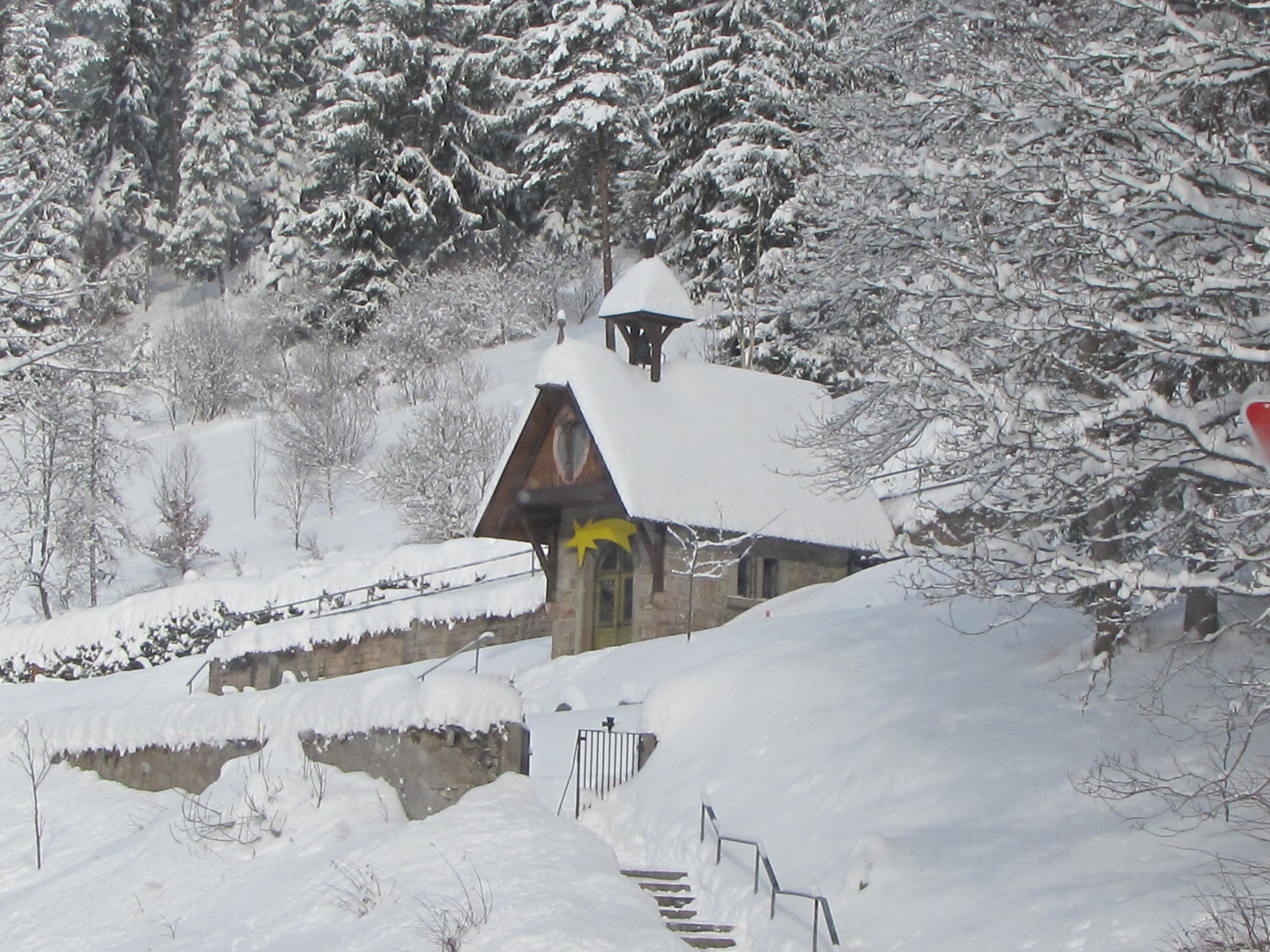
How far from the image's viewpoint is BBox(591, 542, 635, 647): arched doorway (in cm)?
2559

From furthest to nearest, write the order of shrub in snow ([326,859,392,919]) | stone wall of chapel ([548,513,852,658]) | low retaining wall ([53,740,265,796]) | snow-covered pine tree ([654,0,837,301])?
snow-covered pine tree ([654,0,837,301]) < stone wall of chapel ([548,513,852,658]) < low retaining wall ([53,740,265,796]) < shrub in snow ([326,859,392,919])

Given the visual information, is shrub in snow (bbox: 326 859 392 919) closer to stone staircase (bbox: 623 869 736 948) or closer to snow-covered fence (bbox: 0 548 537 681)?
stone staircase (bbox: 623 869 736 948)

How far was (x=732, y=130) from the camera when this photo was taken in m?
41.0

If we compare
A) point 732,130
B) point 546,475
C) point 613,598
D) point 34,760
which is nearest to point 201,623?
point 546,475

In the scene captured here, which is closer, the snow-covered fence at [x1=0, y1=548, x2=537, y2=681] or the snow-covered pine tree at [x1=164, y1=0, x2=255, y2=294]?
the snow-covered fence at [x1=0, y1=548, x2=537, y2=681]

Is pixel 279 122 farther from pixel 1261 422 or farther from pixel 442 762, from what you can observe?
pixel 1261 422

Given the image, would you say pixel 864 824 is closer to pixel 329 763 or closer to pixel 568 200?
pixel 329 763

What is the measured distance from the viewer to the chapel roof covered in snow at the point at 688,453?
2417cm

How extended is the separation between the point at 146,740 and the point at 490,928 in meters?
8.87

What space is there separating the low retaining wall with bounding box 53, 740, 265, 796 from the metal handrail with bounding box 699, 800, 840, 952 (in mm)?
5911

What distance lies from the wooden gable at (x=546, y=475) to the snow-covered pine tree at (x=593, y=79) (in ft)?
68.2

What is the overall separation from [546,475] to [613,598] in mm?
2558

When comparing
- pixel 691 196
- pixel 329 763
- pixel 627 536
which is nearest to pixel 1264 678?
pixel 329 763

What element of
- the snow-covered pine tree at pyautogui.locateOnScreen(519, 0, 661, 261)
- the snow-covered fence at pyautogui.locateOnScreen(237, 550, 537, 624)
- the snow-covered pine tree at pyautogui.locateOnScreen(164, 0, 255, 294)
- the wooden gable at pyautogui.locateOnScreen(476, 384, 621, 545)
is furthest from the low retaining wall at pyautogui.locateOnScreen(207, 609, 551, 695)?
the snow-covered pine tree at pyautogui.locateOnScreen(164, 0, 255, 294)
